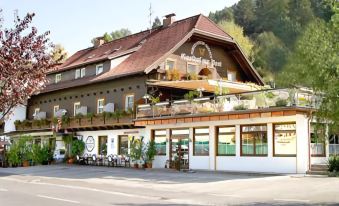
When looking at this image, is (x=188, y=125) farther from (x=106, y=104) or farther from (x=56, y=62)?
(x=56, y=62)

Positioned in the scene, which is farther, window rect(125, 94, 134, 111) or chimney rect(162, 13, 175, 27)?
chimney rect(162, 13, 175, 27)

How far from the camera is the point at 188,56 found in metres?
37.2

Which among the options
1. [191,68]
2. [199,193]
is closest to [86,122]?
[191,68]

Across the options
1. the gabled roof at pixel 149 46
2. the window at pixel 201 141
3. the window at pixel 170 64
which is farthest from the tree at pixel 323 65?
the window at pixel 170 64

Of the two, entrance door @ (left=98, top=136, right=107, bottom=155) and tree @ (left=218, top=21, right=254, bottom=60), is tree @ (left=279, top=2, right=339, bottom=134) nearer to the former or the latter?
entrance door @ (left=98, top=136, right=107, bottom=155)

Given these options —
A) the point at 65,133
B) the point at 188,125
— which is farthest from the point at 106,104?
the point at 188,125

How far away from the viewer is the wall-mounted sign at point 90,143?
127ft

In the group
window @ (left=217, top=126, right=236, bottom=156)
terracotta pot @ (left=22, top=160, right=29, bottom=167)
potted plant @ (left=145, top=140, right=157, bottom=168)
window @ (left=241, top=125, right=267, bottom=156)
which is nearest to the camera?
window @ (left=241, top=125, right=267, bottom=156)

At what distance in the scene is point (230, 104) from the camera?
27047 mm

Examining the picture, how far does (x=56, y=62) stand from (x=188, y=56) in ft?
93.5

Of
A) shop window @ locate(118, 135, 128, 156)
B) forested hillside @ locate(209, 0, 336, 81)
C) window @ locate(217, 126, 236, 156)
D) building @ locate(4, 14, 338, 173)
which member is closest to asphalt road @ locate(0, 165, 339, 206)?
building @ locate(4, 14, 338, 173)

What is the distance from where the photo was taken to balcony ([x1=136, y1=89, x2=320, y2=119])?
24062 millimetres

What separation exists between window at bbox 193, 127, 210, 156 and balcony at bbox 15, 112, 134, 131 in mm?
5434

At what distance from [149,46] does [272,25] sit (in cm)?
3998
